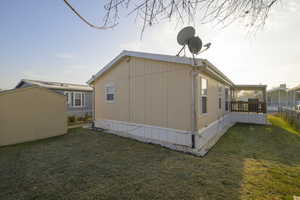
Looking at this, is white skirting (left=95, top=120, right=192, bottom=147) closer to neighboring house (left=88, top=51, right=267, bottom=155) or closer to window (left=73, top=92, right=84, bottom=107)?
neighboring house (left=88, top=51, right=267, bottom=155)

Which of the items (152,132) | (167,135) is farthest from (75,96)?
(167,135)

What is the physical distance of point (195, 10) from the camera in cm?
201

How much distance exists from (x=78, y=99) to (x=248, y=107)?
14.5 m

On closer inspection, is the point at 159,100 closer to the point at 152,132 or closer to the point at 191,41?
the point at 152,132

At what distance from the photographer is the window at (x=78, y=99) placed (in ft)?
41.8

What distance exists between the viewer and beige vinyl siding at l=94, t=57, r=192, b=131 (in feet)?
15.5

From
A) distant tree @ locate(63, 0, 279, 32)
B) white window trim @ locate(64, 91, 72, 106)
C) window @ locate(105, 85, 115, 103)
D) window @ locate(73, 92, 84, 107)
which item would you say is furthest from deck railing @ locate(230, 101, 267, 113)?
white window trim @ locate(64, 91, 72, 106)

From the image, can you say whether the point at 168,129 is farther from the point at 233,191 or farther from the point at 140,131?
the point at 233,191

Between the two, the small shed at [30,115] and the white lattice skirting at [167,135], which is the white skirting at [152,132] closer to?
the white lattice skirting at [167,135]

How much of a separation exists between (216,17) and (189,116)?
3.16 m

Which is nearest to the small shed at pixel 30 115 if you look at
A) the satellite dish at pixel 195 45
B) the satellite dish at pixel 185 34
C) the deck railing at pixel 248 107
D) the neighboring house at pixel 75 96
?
the neighboring house at pixel 75 96

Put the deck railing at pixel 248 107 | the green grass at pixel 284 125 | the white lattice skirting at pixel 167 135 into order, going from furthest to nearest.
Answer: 1. the deck railing at pixel 248 107
2. the green grass at pixel 284 125
3. the white lattice skirting at pixel 167 135

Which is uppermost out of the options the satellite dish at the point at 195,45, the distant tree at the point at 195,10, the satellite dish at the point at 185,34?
the satellite dish at the point at 185,34

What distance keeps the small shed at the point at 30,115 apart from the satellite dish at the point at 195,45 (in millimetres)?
6739
